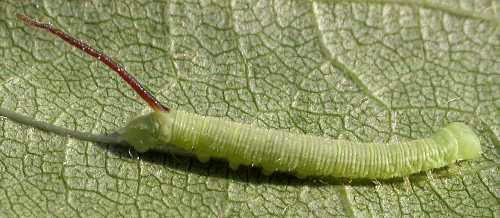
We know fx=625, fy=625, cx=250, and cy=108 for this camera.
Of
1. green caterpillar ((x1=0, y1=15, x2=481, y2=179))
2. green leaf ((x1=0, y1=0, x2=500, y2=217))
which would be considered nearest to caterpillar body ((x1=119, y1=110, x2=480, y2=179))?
green caterpillar ((x1=0, y1=15, x2=481, y2=179))

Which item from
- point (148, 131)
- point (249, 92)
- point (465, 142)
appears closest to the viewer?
point (148, 131)

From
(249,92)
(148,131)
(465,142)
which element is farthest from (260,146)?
(465,142)

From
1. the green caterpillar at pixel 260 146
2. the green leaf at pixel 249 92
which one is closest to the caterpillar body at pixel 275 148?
Answer: the green caterpillar at pixel 260 146

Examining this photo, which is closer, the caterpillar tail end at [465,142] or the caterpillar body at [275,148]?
the caterpillar body at [275,148]

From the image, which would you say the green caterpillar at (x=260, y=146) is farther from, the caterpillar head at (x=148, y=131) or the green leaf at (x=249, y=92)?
the green leaf at (x=249, y=92)

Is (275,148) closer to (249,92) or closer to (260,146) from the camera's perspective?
(260,146)

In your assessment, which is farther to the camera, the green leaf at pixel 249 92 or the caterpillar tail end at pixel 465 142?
the caterpillar tail end at pixel 465 142

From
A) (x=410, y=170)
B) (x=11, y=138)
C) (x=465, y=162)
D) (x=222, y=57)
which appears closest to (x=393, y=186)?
(x=410, y=170)

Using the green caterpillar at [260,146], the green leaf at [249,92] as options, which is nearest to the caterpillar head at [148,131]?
the green caterpillar at [260,146]

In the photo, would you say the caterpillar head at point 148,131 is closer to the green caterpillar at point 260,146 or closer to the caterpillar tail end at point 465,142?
the green caterpillar at point 260,146
